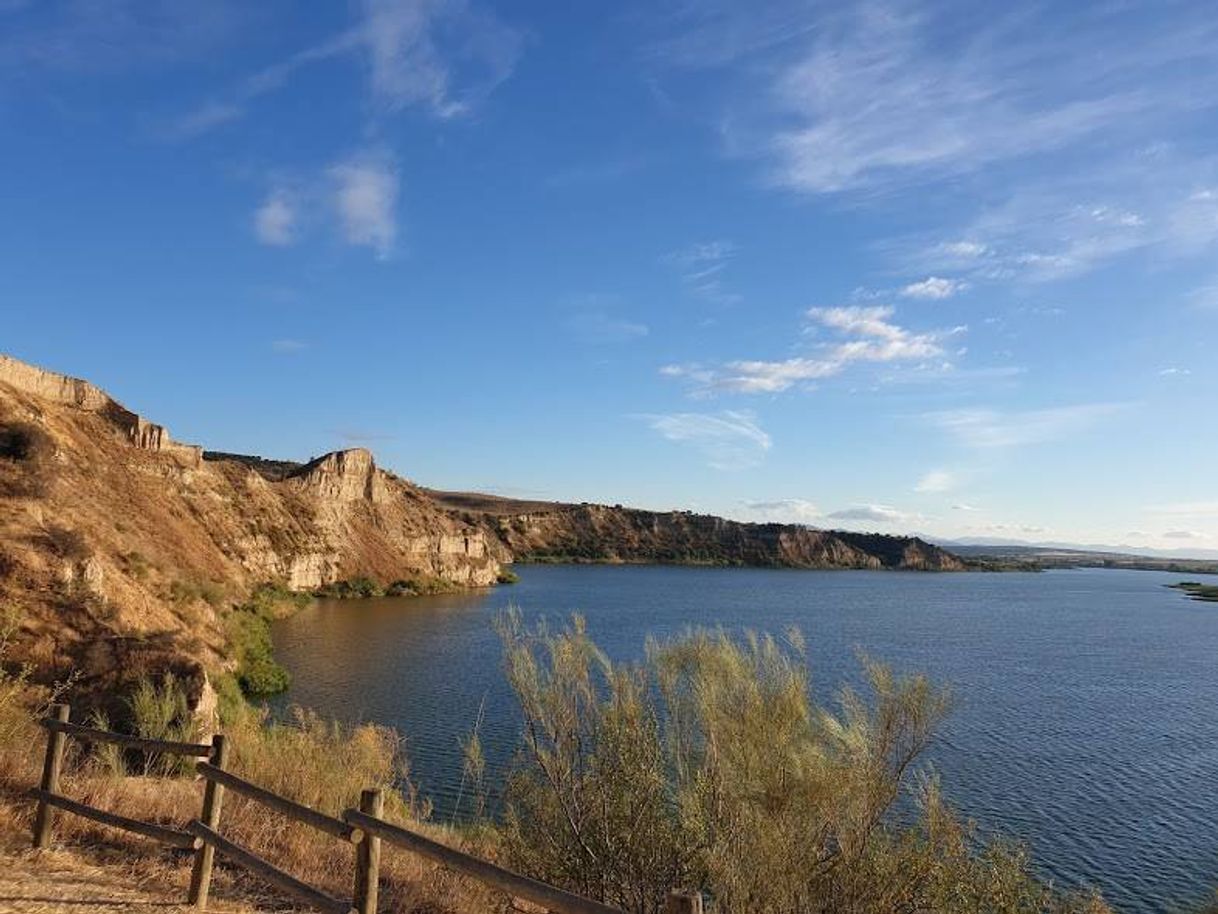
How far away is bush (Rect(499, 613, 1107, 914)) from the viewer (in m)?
10.7

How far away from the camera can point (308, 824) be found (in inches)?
308

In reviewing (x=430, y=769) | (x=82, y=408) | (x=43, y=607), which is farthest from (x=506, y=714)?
(x=82, y=408)

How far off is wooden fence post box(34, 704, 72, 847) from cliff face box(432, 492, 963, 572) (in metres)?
143

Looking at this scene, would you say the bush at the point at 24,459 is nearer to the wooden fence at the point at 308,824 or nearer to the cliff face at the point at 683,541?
the wooden fence at the point at 308,824

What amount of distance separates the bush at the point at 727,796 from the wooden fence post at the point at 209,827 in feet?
14.7

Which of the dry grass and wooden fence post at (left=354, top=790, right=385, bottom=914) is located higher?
wooden fence post at (left=354, top=790, right=385, bottom=914)

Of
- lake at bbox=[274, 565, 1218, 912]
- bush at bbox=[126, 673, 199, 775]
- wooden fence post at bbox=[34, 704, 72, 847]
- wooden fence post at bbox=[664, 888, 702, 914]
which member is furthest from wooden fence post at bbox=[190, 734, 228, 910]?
bush at bbox=[126, 673, 199, 775]

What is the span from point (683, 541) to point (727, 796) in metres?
164

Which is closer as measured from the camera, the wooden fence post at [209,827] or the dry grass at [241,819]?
the wooden fence post at [209,827]

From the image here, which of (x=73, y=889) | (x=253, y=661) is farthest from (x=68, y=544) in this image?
(x=73, y=889)

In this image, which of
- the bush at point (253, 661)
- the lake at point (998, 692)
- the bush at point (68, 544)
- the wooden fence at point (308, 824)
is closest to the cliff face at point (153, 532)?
the bush at point (68, 544)

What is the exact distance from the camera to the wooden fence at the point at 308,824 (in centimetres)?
535

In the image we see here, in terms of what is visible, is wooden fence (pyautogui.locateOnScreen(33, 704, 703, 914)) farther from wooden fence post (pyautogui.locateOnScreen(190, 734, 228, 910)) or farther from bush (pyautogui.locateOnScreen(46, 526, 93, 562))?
bush (pyautogui.locateOnScreen(46, 526, 93, 562))

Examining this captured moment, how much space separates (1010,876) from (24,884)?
1228 centimetres
